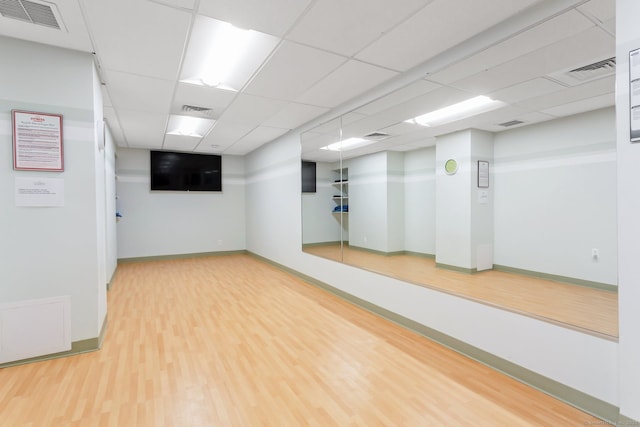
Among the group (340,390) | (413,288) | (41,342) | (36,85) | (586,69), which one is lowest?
(340,390)

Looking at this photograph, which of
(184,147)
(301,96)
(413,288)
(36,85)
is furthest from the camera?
(184,147)

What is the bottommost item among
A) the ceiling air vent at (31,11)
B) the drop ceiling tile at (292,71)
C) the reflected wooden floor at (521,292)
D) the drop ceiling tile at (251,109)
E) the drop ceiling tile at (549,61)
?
the reflected wooden floor at (521,292)

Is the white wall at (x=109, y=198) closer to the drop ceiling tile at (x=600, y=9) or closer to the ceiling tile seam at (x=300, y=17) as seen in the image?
the ceiling tile seam at (x=300, y=17)

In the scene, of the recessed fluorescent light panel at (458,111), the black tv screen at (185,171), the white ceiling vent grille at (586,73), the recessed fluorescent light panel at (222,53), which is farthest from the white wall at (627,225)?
the black tv screen at (185,171)

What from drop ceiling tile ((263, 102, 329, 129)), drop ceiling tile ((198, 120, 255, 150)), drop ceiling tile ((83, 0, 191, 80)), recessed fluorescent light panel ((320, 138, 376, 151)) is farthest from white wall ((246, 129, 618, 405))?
drop ceiling tile ((83, 0, 191, 80))

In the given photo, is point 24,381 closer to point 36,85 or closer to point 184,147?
point 36,85

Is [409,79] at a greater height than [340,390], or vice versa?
[409,79]

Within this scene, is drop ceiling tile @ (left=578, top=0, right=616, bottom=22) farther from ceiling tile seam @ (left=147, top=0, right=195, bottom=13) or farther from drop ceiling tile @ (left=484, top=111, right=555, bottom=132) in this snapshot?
ceiling tile seam @ (left=147, top=0, right=195, bottom=13)

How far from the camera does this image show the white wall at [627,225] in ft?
5.40

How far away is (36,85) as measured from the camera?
257 centimetres

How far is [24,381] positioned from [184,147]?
19.2ft

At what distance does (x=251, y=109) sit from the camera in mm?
4391

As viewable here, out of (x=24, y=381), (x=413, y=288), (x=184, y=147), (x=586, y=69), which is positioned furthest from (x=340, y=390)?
(x=184, y=147)

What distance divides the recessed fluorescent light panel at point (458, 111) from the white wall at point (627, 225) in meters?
2.21
